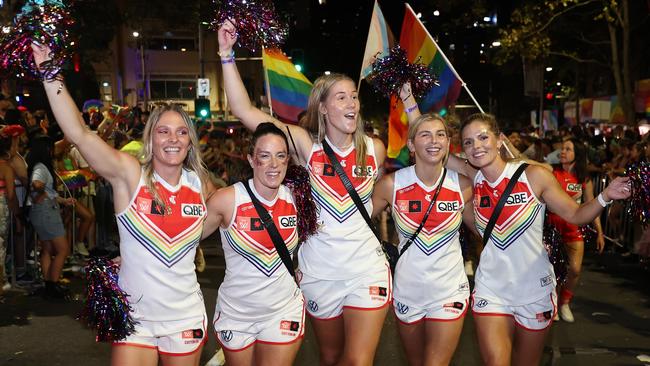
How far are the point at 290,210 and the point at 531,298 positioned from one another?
5.40 feet

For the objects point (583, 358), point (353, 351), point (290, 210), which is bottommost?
point (583, 358)

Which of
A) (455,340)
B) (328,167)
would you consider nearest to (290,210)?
(328,167)

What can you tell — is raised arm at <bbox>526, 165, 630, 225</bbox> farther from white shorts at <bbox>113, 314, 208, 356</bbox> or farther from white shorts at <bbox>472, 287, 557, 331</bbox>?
white shorts at <bbox>113, 314, 208, 356</bbox>

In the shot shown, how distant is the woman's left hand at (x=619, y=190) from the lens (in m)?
4.13

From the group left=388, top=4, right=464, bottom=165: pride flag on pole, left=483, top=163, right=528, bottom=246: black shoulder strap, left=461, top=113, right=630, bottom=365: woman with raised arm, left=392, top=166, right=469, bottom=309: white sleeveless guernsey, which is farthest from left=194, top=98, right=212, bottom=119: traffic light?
left=483, top=163, right=528, bottom=246: black shoulder strap

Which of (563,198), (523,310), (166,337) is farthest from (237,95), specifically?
(523,310)

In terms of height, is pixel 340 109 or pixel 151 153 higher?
pixel 340 109

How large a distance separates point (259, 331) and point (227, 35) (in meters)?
1.80

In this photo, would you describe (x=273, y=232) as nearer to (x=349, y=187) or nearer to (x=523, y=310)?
(x=349, y=187)

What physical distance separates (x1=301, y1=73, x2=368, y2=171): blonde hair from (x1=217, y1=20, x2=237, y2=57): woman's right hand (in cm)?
70

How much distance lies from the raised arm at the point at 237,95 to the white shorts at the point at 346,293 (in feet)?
2.82

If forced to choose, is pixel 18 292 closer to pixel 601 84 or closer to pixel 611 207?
pixel 611 207

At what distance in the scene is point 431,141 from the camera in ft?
15.1

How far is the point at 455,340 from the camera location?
4.52m
